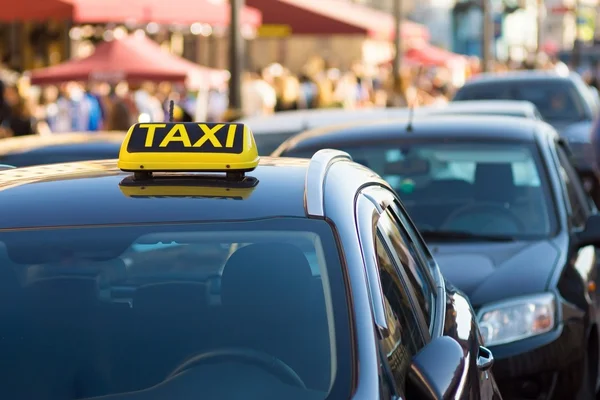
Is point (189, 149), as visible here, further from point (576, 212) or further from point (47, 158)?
point (47, 158)

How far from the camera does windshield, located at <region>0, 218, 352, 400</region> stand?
10.7 feet

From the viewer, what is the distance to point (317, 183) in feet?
11.9

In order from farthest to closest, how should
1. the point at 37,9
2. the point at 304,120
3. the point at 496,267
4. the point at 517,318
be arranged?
the point at 37,9 → the point at 304,120 → the point at 496,267 → the point at 517,318

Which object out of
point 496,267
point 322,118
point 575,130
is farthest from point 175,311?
point 575,130

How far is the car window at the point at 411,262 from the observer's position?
3.92m

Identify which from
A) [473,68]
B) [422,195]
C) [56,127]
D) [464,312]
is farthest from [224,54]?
[464,312]

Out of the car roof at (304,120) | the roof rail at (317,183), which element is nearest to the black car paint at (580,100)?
the car roof at (304,120)

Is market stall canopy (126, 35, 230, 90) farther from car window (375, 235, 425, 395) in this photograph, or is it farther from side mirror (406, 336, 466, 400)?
side mirror (406, 336, 466, 400)

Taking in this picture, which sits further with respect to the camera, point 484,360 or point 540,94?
point 540,94

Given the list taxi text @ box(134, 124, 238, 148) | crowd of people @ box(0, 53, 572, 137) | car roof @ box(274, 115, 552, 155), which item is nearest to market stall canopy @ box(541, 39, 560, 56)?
crowd of people @ box(0, 53, 572, 137)

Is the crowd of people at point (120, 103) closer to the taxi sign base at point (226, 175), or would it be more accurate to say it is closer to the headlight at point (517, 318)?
the headlight at point (517, 318)

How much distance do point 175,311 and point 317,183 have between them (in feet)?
1.62

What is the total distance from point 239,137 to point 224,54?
1351 inches

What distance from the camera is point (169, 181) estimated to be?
3742 mm
